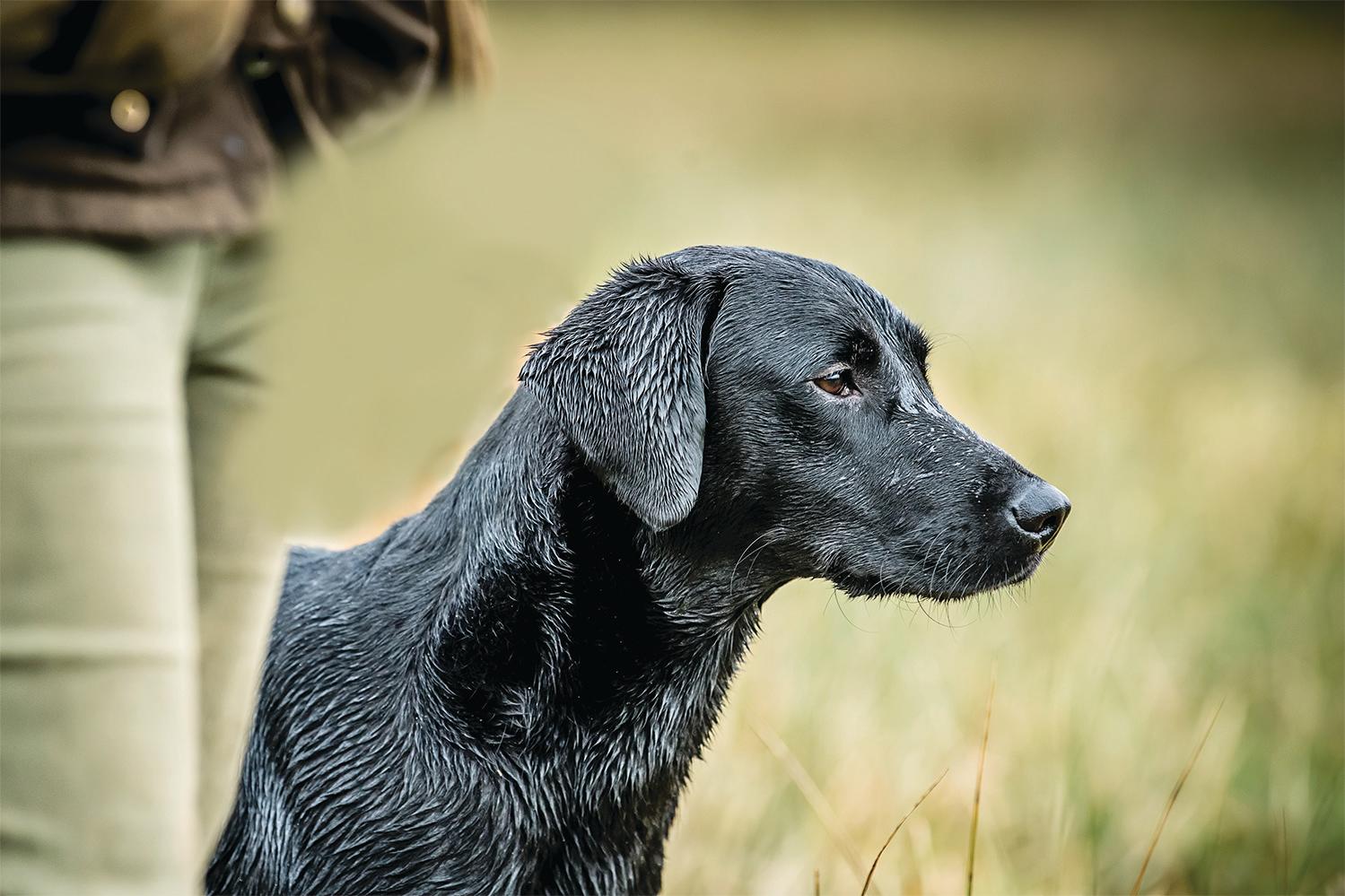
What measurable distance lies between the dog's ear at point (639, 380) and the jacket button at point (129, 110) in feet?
2.23

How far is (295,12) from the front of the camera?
6.66ft

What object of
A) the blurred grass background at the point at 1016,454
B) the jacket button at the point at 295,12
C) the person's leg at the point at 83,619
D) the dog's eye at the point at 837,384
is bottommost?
the blurred grass background at the point at 1016,454

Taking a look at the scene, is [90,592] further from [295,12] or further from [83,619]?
[295,12]

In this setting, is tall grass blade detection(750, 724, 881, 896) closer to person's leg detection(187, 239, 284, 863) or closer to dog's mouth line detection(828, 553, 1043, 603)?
dog's mouth line detection(828, 553, 1043, 603)

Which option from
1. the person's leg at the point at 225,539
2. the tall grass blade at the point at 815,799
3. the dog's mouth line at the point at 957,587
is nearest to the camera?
the person's leg at the point at 225,539

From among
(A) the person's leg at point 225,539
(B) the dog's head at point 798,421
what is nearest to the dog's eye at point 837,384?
(B) the dog's head at point 798,421

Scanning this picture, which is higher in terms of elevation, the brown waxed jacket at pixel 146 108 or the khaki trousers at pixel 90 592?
the brown waxed jacket at pixel 146 108

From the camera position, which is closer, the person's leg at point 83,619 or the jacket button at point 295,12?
the person's leg at point 83,619

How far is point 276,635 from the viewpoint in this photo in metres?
2.16

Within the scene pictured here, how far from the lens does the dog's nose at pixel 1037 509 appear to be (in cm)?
201

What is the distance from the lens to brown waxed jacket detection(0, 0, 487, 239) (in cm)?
171

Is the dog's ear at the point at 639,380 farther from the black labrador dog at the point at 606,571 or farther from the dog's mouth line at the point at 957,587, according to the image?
the dog's mouth line at the point at 957,587

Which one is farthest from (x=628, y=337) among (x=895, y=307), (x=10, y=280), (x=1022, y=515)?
(x=10, y=280)

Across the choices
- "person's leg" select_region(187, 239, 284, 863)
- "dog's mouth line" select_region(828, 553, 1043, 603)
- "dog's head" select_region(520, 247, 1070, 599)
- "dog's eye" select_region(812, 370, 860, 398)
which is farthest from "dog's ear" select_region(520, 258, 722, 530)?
"person's leg" select_region(187, 239, 284, 863)
